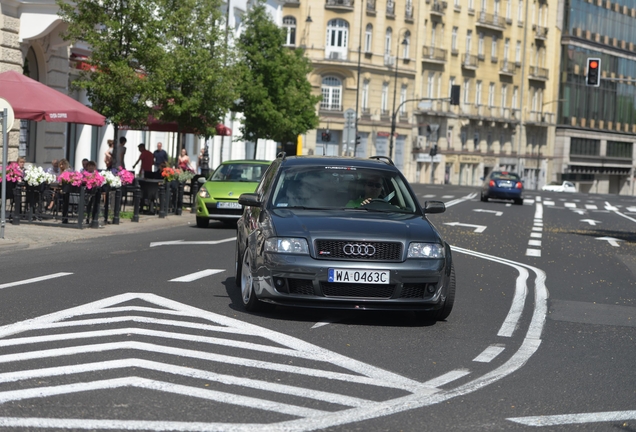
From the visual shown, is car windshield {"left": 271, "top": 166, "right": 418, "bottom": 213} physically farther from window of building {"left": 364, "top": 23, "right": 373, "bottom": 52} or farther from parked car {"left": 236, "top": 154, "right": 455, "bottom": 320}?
window of building {"left": 364, "top": 23, "right": 373, "bottom": 52}

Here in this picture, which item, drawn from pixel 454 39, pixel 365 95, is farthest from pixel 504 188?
pixel 454 39

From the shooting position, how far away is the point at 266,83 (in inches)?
2023

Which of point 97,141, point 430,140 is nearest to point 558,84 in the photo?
point 430,140

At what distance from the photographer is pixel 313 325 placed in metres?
10.1

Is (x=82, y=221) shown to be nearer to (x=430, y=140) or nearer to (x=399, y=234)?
(x=399, y=234)

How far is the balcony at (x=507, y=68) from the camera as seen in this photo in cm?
10488

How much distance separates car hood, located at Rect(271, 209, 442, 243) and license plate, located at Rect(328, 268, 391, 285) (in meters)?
0.28

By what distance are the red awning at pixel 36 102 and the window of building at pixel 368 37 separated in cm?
6797

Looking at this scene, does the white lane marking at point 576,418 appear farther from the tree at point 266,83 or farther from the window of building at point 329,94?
the window of building at point 329,94

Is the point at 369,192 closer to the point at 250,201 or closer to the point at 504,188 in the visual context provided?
the point at 250,201

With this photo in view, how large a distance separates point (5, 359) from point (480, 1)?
9734cm

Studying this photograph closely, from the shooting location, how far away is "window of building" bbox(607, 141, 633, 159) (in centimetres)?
12256

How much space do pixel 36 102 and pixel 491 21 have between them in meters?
83.4

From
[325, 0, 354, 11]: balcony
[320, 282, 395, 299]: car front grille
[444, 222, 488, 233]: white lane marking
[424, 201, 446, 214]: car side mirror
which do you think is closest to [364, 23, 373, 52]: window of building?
[325, 0, 354, 11]: balcony
